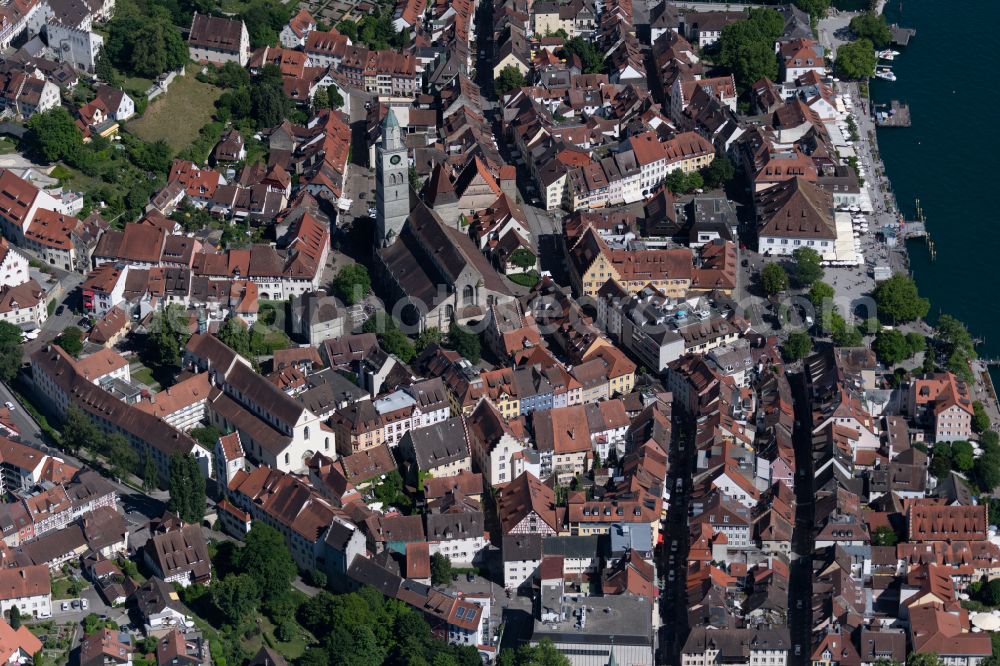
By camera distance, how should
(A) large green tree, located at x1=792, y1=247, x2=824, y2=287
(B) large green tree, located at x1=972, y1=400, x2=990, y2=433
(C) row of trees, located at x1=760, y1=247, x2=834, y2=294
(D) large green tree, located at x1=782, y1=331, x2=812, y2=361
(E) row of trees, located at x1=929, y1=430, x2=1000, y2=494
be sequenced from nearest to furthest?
(E) row of trees, located at x1=929, y1=430, x2=1000, y2=494
(B) large green tree, located at x1=972, y1=400, x2=990, y2=433
(D) large green tree, located at x1=782, y1=331, x2=812, y2=361
(C) row of trees, located at x1=760, y1=247, x2=834, y2=294
(A) large green tree, located at x1=792, y1=247, x2=824, y2=287

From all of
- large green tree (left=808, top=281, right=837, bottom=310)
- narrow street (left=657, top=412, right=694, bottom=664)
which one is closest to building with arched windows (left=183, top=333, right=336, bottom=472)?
narrow street (left=657, top=412, right=694, bottom=664)

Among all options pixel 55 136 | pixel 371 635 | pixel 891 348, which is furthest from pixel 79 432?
pixel 891 348

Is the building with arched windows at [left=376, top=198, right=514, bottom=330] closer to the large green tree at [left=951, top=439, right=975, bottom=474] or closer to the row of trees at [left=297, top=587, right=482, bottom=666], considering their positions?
the row of trees at [left=297, top=587, right=482, bottom=666]

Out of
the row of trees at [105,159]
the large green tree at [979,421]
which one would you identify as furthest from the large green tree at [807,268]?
the row of trees at [105,159]

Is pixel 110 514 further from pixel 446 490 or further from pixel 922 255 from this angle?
pixel 922 255

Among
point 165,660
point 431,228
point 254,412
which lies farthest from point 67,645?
point 431,228

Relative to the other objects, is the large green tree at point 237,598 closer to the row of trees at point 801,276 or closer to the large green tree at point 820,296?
the row of trees at point 801,276

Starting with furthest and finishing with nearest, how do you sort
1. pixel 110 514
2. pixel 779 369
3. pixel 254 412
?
pixel 779 369 → pixel 254 412 → pixel 110 514

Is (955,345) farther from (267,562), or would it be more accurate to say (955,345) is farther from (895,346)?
(267,562)
